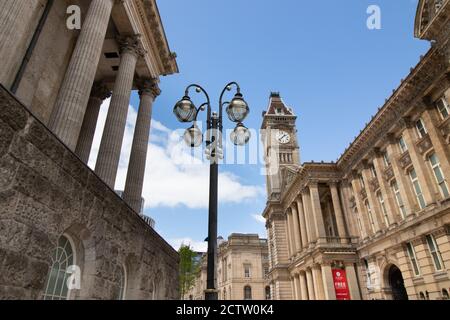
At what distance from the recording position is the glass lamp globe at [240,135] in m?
7.06

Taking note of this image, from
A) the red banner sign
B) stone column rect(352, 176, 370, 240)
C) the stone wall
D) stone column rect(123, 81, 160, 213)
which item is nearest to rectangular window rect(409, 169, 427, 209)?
stone column rect(352, 176, 370, 240)

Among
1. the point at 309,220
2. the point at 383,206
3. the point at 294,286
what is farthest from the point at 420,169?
the point at 294,286

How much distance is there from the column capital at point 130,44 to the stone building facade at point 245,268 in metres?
53.1

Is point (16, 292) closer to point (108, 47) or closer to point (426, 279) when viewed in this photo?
point (108, 47)

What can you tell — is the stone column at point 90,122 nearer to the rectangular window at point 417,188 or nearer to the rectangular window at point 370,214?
the rectangular window at point 417,188

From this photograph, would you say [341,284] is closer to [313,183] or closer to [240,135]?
[313,183]

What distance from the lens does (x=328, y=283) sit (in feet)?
98.3

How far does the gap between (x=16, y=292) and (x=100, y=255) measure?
2258mm

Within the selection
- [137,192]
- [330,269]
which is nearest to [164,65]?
[137,192]

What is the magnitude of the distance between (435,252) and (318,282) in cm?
1569

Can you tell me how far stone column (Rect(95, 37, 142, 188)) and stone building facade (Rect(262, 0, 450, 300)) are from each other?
1806 cm

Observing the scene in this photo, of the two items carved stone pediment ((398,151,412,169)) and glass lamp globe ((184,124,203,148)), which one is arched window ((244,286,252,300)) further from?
glass lamp globe ((184,124,203,148))
